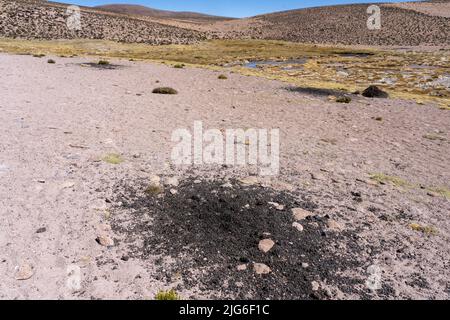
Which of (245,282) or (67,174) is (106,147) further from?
(245,282)

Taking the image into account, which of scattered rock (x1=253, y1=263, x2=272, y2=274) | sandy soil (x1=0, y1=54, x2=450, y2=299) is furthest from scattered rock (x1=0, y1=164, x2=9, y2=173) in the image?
scattered rock (x1=253, y1=263, x2=272, y2=274)

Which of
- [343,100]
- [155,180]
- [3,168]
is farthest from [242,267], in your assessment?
[343,100]

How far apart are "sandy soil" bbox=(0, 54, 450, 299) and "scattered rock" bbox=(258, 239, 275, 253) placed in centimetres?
Result: 142

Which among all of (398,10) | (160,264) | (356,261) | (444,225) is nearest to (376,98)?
(444,225)

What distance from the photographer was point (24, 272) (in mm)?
5102

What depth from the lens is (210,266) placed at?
558 centimetres

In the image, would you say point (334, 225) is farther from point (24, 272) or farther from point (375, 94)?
point (375, 94)

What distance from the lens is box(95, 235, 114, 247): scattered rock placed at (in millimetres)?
5935

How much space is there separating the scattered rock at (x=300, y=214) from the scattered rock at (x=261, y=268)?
1705 millimetres

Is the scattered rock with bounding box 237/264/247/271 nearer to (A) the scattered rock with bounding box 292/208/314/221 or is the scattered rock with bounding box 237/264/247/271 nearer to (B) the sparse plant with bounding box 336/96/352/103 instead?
(A) the scattered rock with bounding box 292/208/314/221

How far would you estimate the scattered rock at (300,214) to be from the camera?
708cm

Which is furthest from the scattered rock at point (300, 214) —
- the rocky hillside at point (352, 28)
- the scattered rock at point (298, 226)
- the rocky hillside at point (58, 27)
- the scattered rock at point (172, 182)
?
Result: the rocky hillside at point (352, 28)

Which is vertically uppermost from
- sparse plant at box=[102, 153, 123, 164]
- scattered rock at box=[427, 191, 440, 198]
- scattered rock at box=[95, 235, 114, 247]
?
sparse plant at box=[102, 153, 123, 164]
